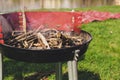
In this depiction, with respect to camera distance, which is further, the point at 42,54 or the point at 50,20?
the point at 50,20

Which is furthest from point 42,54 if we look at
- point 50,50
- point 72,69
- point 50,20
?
point 50,20

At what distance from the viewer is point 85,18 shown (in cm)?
1035

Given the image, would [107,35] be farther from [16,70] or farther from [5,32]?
[5,32]

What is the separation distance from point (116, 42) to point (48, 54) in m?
4.07

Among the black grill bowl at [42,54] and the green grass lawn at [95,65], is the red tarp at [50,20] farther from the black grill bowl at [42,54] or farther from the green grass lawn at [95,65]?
the green grass lawn at [95,65]

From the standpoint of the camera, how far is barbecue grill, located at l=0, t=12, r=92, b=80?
3.82 meters

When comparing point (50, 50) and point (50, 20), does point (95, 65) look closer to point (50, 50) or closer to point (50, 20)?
point (50, 20)

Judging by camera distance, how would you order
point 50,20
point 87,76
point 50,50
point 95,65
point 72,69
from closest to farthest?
point 50,50 < point 72,69 < point 50,20 < point 87,76 < point 95,65

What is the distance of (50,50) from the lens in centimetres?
377

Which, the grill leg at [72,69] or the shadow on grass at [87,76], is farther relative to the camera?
the shadow on grass at [87,76]

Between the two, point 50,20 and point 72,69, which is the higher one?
point 50,20

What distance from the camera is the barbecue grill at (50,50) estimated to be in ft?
12.5

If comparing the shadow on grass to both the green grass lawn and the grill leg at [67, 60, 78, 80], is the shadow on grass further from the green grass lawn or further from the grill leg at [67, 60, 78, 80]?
the grill leg at [67, 60, 78, 80]

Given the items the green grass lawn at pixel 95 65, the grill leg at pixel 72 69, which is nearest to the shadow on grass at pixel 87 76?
the green grass lawn at pixel 95 65
